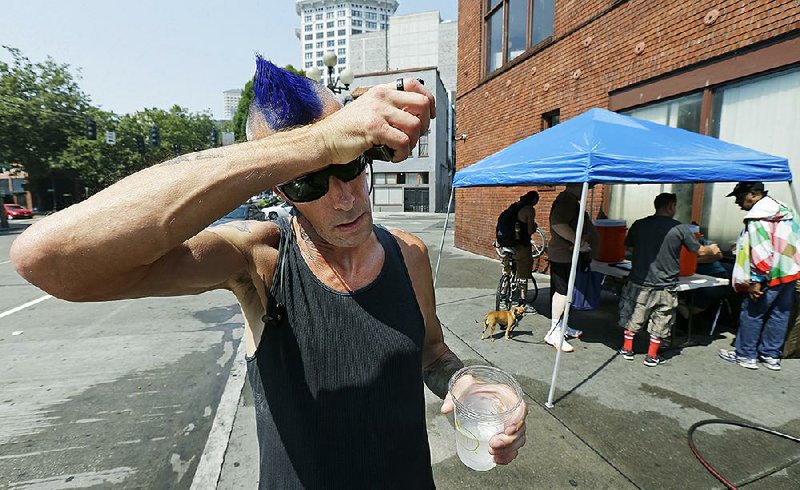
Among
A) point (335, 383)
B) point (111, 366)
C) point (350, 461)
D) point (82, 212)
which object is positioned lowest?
point (111, 366)

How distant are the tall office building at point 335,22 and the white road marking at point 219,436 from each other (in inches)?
4824

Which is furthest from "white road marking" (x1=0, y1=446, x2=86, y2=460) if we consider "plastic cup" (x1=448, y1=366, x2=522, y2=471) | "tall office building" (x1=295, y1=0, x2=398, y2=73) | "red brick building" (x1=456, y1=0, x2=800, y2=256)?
"tall office building" (x1=295, y1=0, x2=398, y2=73)

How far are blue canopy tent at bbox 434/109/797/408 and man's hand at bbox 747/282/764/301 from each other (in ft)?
3.78

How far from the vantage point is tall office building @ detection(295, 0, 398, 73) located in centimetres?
11500

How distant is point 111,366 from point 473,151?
10.2 m

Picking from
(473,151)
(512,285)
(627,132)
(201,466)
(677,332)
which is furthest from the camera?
(473,151)

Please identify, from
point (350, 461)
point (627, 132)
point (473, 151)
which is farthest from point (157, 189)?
point (473, 151)

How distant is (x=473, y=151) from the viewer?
39.2 ft

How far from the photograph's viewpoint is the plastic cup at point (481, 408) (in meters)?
1.16

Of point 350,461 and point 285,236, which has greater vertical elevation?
point 285,236

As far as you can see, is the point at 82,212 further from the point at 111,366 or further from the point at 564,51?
the point at 564,51

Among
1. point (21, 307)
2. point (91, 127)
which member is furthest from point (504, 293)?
point (91, 127)

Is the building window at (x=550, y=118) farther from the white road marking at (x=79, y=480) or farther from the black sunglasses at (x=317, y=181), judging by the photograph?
the white road marking at (x=79, y=480)

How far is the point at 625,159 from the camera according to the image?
3900 millimetres
